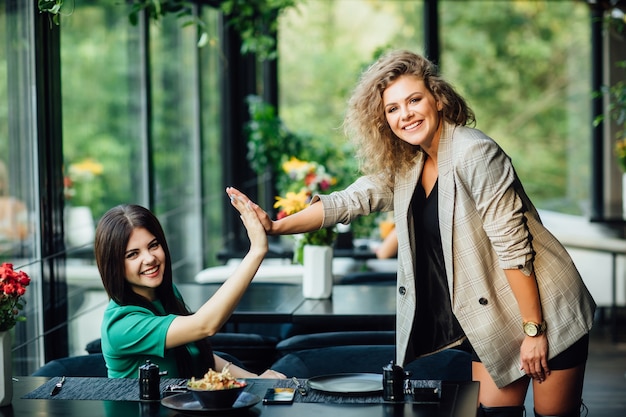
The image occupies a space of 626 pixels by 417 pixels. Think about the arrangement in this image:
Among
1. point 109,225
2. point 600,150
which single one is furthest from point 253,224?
point 600,150

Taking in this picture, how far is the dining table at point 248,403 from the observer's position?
8.27 feet

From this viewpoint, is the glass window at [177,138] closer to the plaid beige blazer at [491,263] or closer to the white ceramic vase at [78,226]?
the white ceramic vase at [78,226]

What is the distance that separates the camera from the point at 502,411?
2965 millimetres

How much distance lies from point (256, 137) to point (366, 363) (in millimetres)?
3844

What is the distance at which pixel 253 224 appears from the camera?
2.95 metres

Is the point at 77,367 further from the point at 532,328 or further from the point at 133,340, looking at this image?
the point at 532,328

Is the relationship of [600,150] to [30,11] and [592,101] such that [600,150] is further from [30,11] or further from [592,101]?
[30,11]

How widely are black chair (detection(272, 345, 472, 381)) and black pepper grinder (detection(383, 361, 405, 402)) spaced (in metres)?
0.85

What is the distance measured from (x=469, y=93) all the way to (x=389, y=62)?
21.6 feet

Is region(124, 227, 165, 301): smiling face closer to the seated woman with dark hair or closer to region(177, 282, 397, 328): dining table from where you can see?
the seated woman with dark hair

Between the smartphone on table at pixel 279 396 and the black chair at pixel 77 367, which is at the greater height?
the smartphone on table at pixel 279 396

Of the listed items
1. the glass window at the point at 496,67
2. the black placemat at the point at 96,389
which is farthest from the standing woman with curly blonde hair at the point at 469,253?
the glass window at the point at 496,67

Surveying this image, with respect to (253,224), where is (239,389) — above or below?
below

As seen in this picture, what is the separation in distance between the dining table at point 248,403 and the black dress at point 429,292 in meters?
0.28
